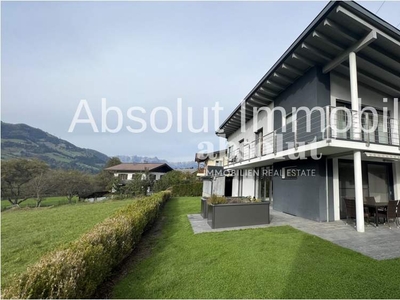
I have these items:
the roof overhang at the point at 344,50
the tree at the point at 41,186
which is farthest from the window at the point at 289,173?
the tree at the point at 41,186

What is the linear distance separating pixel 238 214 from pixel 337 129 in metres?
6.04

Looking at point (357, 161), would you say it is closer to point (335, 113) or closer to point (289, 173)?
point (335, 113)

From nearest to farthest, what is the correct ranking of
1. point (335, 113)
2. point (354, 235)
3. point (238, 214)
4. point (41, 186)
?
point (354, 235) → point (238, 214) → point (335, 113) → point (41, 186)

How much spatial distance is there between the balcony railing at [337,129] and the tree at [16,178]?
37.9 metres

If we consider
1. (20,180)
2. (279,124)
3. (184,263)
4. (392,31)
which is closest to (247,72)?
(279,124)

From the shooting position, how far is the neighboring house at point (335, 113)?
7.80 m

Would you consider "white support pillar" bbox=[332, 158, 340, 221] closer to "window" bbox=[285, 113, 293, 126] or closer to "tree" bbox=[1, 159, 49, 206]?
"window" bbox=[285, 113, 293, 126]

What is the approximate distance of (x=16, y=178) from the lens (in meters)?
31.7

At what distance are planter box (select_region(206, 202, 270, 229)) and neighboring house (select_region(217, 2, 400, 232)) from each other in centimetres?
279

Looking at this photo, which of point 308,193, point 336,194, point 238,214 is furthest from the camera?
point 308,193

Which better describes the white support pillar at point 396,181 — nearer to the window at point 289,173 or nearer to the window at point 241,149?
the window at point 289,173

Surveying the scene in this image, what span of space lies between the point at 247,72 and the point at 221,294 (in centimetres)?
1857

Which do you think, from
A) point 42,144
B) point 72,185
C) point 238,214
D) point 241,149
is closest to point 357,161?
point 238,214

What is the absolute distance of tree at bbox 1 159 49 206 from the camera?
3077 centimetres
